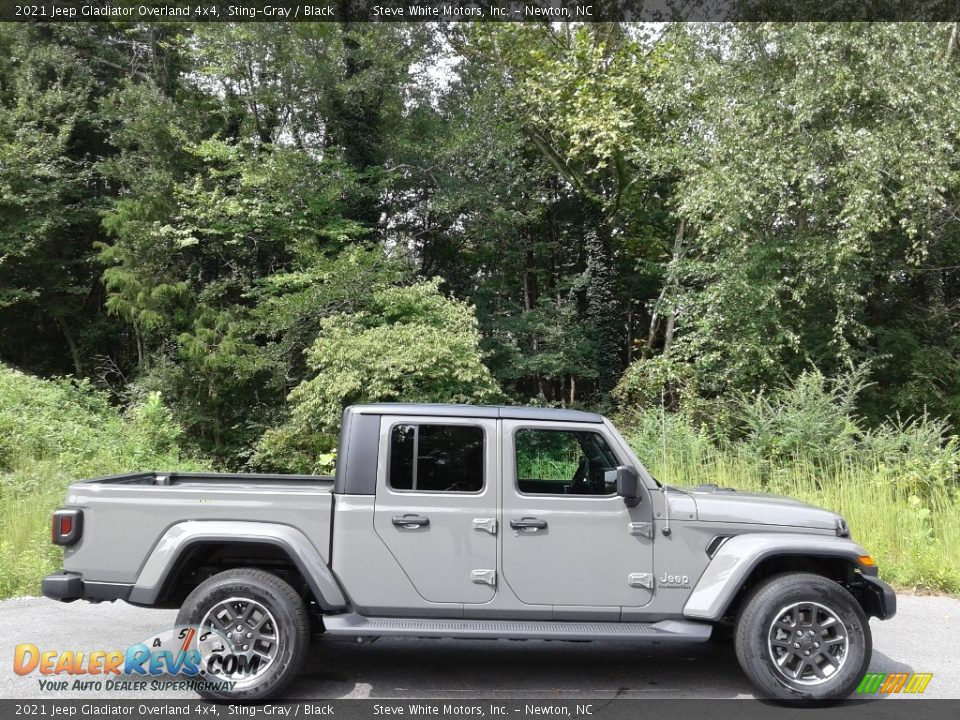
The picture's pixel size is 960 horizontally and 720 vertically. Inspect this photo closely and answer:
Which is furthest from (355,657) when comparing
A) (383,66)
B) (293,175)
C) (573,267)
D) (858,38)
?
(573,267)

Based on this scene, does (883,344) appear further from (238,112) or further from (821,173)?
(238,112)

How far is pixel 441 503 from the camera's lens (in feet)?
15.2

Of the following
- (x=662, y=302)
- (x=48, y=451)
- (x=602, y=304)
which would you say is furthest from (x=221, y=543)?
(x=602, y=304)

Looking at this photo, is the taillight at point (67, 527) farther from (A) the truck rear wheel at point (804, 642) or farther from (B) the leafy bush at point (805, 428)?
(B) the leafy bush at point (805, 428)

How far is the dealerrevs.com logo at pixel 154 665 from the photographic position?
435 cm

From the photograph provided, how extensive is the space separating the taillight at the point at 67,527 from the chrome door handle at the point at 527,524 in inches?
102

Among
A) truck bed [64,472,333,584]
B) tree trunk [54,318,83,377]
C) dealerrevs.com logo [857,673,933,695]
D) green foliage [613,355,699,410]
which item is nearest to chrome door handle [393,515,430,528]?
truck bed [64,472,333,584]

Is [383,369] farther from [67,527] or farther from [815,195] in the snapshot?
[67,527]

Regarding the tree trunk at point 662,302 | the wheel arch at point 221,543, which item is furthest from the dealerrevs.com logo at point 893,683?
the tree trunk at point 662,302

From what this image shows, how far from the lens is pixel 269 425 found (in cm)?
1730

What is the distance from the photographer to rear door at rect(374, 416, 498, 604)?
4531 millimetres

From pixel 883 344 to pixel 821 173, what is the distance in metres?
5.43

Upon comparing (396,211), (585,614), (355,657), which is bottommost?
(355,657)

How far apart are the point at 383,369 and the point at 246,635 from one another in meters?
8.93
